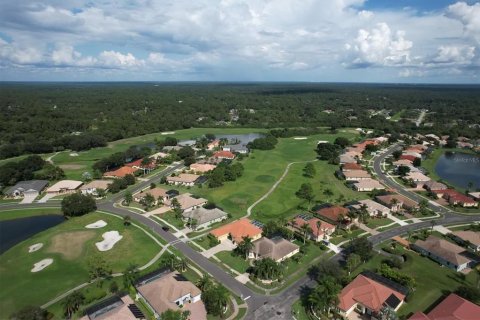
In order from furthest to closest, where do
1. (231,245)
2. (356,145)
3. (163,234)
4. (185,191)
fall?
(356,145)
(185,191)
(163,234)
(231,245)

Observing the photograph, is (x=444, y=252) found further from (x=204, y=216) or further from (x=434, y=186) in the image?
(x=204, y=216)

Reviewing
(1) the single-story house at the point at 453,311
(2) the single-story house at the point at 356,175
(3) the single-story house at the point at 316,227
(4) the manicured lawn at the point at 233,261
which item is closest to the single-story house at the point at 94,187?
(4) the manicured lawn at the point at 233,261

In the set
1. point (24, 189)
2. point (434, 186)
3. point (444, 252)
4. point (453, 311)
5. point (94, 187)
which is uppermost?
point (453, 311)

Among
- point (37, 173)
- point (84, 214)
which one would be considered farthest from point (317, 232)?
point (37, 173)

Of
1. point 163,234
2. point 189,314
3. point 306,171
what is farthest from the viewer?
point 306,171

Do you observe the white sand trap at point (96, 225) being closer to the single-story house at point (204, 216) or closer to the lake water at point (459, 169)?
the single-story house at point (204, 216)

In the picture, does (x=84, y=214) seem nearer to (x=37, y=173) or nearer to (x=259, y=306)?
(x=37, y=173)

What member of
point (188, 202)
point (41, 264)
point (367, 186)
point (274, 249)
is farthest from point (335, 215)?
point (41, 264)

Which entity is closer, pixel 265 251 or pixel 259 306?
pixel 259 306
